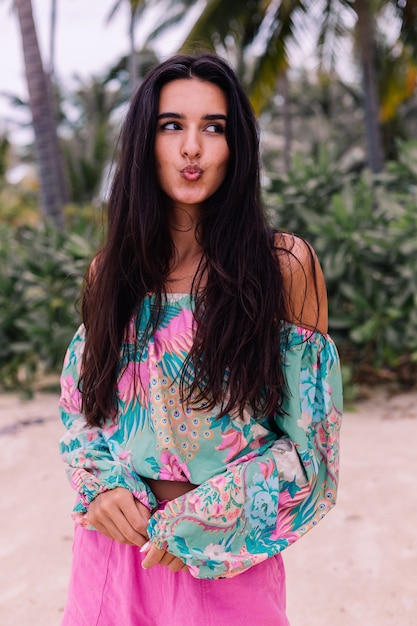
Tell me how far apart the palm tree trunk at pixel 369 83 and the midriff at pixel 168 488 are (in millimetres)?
9045

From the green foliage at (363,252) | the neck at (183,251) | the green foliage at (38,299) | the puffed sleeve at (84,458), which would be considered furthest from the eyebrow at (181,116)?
the green foliage at (38,299)

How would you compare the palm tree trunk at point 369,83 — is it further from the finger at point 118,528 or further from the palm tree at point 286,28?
the finger at point 118,528

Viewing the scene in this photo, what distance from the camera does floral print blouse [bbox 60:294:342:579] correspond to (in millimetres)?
1221

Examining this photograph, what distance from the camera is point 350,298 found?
459 centimetres

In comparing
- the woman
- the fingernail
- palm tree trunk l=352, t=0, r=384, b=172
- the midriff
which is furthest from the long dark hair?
palm tree trunk l=352, t=0, r=384, b=172

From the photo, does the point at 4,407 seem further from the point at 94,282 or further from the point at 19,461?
the point at 94,282

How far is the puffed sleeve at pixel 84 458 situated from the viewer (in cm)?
130

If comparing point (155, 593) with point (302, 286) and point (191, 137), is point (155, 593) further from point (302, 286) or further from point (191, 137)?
point (191, 137)

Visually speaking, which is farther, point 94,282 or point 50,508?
point 50,508

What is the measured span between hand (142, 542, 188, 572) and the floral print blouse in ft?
0.06

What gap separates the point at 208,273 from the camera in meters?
1.36

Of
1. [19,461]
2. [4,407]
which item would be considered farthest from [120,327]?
[4,407]

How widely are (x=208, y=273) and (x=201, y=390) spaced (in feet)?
0.74

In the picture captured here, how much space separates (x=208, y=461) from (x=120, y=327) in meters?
0.32
